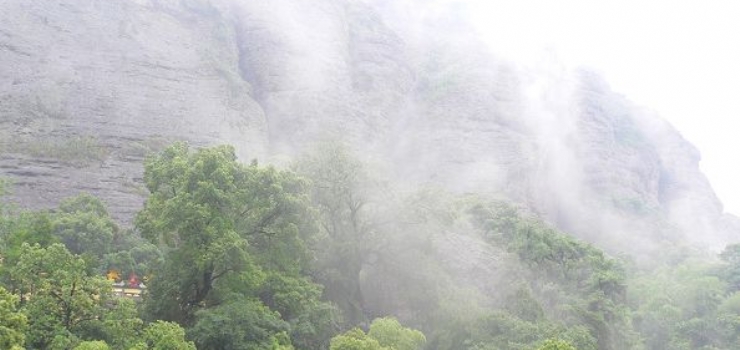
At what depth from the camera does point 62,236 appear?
39281 millimetres

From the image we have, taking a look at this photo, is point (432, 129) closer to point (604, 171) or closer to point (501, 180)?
point (501, 180)

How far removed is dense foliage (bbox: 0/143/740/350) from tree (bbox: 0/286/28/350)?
0.16 ft

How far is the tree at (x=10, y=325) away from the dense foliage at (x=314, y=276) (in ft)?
0.16

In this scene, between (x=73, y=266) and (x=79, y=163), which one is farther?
(x=79, y=163)

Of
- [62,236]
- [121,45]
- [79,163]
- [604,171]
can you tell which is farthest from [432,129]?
[62,236]

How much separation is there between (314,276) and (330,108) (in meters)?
48.7

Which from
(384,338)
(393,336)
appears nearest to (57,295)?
(384,338)

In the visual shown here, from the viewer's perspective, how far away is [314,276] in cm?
4178

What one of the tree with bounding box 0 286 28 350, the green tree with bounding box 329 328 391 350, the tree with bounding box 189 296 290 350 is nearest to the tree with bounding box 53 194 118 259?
the tree with bounding box 189 296 290 350

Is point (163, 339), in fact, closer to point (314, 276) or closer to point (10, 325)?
point (10, 325)

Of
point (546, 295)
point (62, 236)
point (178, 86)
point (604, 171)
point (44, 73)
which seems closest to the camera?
point (62, 236)

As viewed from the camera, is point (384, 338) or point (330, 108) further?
point (330, 108)

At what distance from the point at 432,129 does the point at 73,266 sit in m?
77.1

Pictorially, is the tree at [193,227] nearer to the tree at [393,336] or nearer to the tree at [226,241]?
the tree at [226,241]
